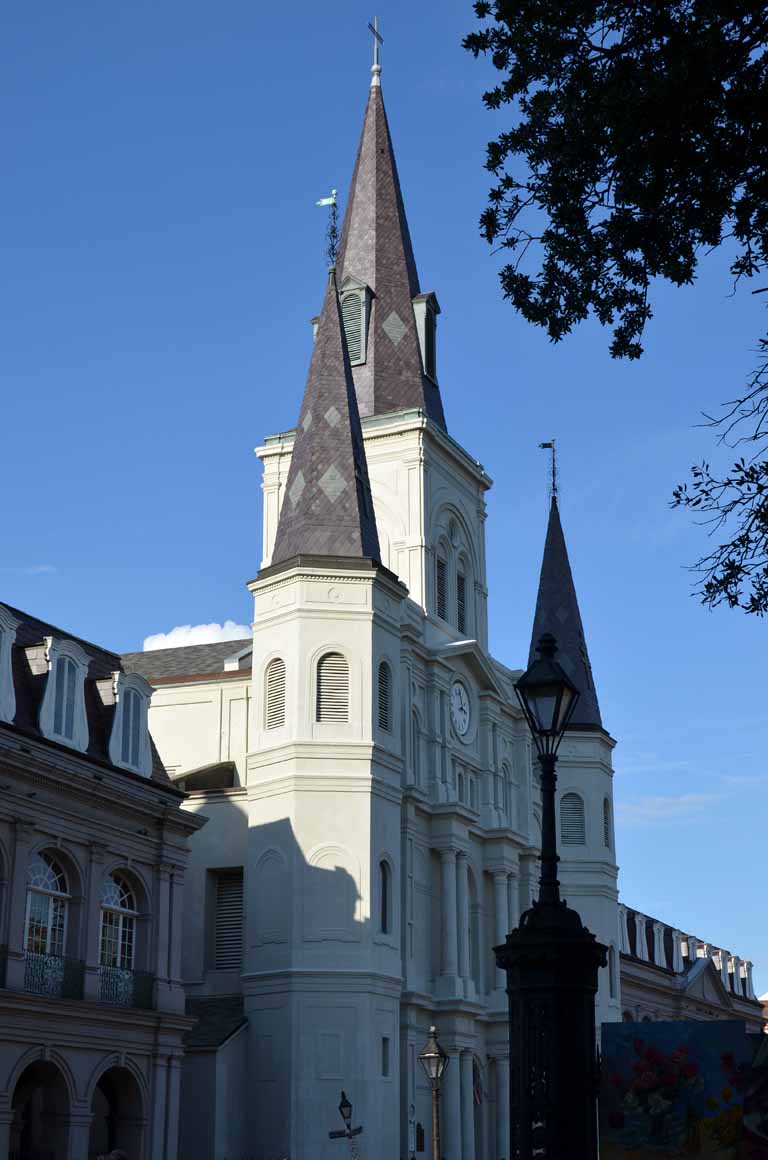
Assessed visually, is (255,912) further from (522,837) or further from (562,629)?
(562,629)

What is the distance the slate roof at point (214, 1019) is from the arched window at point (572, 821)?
68.5 ft

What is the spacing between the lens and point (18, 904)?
103 ft

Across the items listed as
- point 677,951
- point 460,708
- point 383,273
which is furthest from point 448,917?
point 677,951

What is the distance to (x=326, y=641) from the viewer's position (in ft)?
145

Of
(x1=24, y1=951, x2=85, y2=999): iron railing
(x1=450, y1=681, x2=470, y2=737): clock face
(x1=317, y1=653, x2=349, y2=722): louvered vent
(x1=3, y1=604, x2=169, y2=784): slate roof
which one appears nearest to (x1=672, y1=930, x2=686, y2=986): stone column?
(x1=450, y1=681, x2=470, y2=737): clock face

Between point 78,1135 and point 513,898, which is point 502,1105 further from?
point 78,1135

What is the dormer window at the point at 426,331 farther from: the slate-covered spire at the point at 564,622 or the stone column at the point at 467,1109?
the stone column at the point at 467,1109

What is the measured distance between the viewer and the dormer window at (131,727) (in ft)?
120

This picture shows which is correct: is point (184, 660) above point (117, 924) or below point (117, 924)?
above

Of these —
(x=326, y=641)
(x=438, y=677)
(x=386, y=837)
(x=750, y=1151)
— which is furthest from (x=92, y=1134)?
(x=750, y=1151)

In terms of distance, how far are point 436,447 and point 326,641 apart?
11159 millimetres

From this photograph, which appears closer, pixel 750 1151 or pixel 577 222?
pixel 750 1151

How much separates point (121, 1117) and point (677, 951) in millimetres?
55155

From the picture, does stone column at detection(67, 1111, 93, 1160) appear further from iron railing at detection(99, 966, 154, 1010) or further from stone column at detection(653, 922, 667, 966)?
stone column at detection(653, 922, 667, 966)
